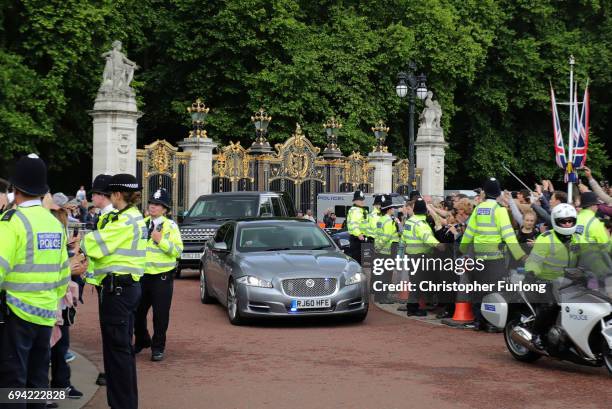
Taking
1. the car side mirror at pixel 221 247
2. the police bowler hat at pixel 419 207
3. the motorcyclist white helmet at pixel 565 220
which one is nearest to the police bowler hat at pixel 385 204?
the police bowler hat at pixel 419 207

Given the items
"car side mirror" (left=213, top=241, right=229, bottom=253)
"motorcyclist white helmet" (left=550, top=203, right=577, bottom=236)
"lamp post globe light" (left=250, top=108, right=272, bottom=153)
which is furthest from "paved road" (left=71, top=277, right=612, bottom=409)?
"lamp post globe light" (left=250, top=108, right=272, bottom=153)

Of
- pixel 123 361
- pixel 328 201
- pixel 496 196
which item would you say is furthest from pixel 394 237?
pixel 328 201

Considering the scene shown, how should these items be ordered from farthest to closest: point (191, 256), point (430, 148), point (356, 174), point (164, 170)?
1. point (430, 148)
2. point (356, 174)
3. point (164, 170)
4. point (191, 256)

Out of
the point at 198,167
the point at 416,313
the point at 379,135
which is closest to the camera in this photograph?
the point at 416,313

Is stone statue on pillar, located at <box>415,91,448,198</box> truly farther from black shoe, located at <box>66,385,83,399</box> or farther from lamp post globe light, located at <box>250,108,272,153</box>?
black shoe, located at <box>66,385,83,399</box>

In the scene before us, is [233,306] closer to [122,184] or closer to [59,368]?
[59,368]

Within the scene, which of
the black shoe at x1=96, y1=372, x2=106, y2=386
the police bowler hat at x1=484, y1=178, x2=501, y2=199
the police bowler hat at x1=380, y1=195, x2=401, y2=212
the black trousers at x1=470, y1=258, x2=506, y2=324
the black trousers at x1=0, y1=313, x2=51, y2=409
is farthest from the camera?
the police bowler hat at x1=380, y1=195, x2=401, y2=212

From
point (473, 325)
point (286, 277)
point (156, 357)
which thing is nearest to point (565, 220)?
point (473, 325)

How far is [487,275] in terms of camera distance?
12312 mm

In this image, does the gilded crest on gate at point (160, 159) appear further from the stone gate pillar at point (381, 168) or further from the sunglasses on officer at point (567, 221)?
the sunglasses on officer at point (567, 221)

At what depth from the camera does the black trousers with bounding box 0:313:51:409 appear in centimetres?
579

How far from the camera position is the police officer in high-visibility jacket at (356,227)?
748 inches

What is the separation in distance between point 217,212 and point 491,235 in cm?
1001

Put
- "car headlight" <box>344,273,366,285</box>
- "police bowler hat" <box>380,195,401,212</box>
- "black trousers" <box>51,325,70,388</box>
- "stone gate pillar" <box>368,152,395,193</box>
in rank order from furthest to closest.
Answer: "stone gate pillar" <box>368,152,395,193</box> → "police bowler hat" <box>380,195,401,212</box> → "car headlight" <box>344,273,366,285</box> → "black trousers" <box>51,325,70,388</box>
